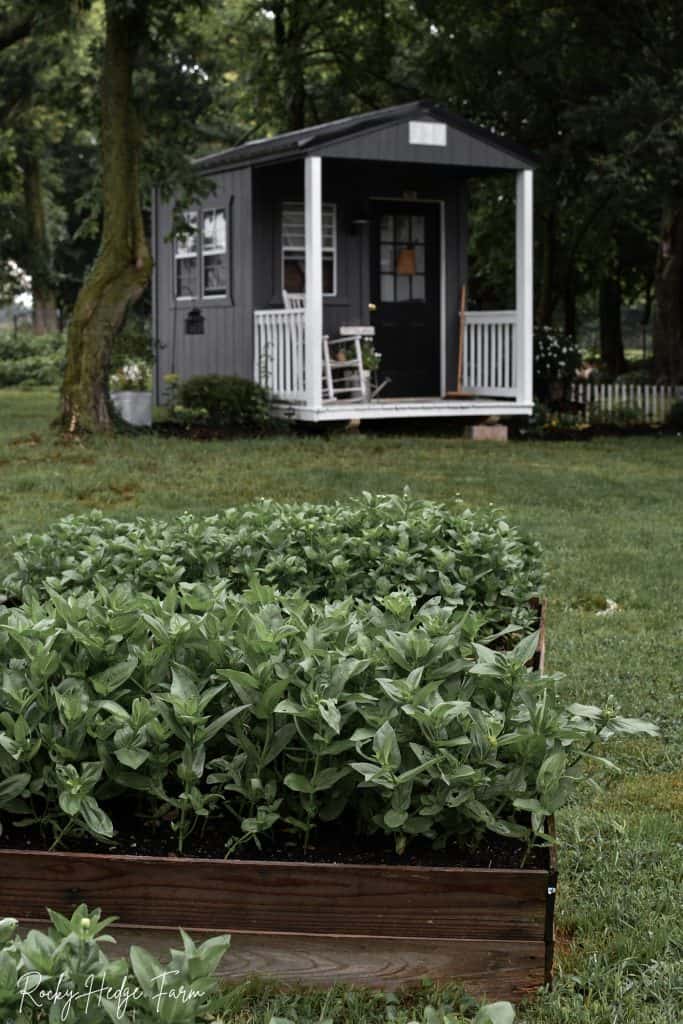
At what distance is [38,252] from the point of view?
36.2 metres

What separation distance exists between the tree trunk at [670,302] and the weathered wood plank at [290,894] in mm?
19153

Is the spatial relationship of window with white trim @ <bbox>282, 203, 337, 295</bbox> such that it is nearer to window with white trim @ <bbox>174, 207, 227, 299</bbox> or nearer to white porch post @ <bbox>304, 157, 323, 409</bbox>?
window with white trim @ <bbox>174, 207, 227, 299</bbox>

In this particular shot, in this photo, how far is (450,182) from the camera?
18484 millimetres

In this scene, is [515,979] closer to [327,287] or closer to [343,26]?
[327,287]

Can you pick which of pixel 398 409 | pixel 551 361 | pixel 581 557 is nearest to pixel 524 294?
pixel 551 361

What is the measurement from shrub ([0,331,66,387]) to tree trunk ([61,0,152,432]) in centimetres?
1381

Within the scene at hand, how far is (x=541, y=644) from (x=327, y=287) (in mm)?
13348

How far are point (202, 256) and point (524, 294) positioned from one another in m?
4.36

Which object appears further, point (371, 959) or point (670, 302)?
point (670, 302)

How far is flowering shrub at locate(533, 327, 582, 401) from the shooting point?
761 inches

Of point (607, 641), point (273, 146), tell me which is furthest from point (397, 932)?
point (273, 146)

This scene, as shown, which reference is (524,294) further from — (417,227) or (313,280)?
(313,280)

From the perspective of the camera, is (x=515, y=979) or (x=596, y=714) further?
(x=596, y=714)

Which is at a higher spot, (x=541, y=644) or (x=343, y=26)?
(x=343, y=26)
